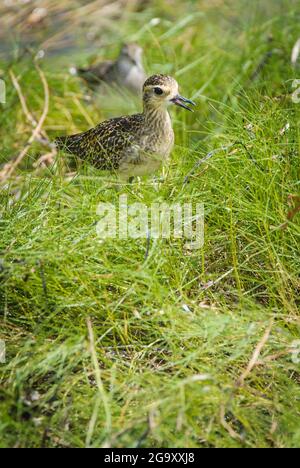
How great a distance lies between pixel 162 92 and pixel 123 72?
153 centimetres

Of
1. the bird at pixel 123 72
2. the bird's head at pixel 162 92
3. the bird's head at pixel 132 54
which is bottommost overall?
the bird's head at pixel 162 92

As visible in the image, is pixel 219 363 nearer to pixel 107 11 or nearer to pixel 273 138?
pixel 273 138

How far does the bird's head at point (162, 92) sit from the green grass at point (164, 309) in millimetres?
443

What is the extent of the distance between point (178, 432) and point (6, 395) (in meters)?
0.66

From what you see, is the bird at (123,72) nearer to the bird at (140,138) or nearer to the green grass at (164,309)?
the bird at (140,138)

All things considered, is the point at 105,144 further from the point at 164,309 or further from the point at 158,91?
the point at 164,309

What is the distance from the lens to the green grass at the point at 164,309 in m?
3.55

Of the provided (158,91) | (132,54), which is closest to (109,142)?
(158,91)

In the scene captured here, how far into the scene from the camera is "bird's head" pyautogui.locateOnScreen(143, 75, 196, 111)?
17.7ft

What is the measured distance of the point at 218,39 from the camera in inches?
290

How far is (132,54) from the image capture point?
6977 mm

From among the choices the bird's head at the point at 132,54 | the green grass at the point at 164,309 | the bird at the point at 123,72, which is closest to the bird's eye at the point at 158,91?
the green grass at the point at 164,309

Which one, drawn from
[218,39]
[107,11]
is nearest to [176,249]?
[218,39]
